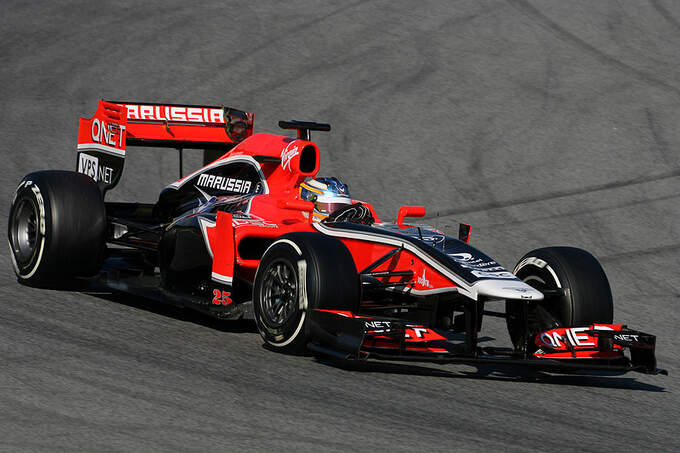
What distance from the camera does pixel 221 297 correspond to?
7988 millimetres

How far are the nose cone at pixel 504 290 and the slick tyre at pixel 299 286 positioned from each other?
2.82 ft

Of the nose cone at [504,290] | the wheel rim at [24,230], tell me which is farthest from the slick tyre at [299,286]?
the wheel rim at [24,230]

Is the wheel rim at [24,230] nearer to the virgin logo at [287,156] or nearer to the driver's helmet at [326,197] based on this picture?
the virgin logo at [287,156]

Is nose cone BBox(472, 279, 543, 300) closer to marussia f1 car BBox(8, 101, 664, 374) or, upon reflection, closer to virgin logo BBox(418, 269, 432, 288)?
marussia f1 car BBox(8, 101, 664, 374)

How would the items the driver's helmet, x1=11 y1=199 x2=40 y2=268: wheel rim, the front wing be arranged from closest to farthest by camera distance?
the front wing
the driver's helmet
x1=11 y1=199 x2=40 y2=268: wheel rim

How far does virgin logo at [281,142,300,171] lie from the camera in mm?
8652

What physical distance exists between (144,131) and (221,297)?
2796mm

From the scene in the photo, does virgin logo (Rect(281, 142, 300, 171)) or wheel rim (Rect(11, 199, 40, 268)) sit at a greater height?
virgin logo (Rect(281, 142, 300, 171))

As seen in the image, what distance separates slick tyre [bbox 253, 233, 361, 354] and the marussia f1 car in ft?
0.04

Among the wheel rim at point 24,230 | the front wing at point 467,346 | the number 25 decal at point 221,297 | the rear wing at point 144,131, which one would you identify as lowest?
the front wing at point 467,346

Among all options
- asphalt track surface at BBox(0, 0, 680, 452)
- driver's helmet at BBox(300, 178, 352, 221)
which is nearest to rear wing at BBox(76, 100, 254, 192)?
asphalt track surface at BBox(0, 0, 680, 452)

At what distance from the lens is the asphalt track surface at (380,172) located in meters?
5.57

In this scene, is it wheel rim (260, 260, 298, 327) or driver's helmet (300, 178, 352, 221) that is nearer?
wheel rim (260, 260, 298, 327)

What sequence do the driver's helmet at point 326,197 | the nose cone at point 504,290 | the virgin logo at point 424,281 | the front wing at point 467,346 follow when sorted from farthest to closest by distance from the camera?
1. the driver's helmet at point 326,197
2. the virgin logo at point 424,281
3. the nose cone at point 504,290
4. the front wing at point 467,346
